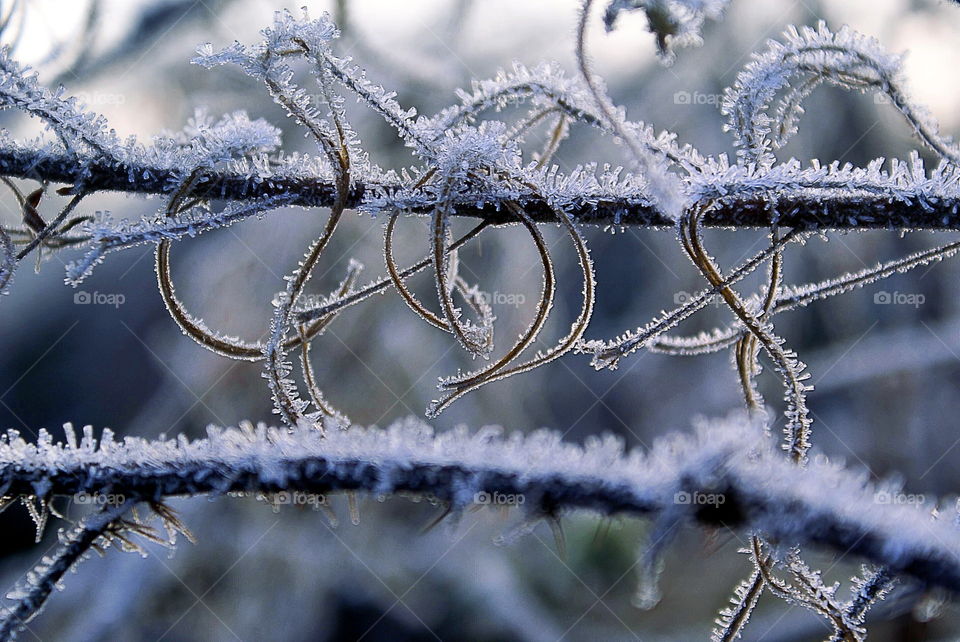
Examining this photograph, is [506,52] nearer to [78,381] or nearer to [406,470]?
[406,470]

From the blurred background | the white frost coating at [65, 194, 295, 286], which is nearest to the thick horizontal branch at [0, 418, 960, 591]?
the white frost coating at [65, 194, 295, 286]

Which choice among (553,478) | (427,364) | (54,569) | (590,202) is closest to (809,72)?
(590,202)

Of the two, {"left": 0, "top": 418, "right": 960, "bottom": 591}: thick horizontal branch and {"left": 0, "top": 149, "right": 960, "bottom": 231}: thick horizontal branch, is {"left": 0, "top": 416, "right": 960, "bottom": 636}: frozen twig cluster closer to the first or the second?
{"left": 0, "top": 418, "right": 960, "bottom": 591}: thick horizontal branch

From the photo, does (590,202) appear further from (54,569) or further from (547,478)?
(54,569)

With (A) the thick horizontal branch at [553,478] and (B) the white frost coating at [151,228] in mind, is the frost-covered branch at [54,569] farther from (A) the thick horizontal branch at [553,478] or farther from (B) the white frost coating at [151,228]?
(B) the white frost coating at [151,228]

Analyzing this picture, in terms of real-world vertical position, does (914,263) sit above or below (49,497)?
above

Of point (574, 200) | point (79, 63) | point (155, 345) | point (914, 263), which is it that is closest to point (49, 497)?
point (574, 200)
